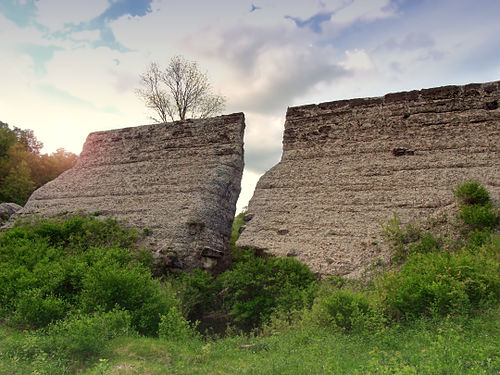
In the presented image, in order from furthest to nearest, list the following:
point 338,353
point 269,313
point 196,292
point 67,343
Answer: point 196,292, point 269,313, point 67,343, point 338,353

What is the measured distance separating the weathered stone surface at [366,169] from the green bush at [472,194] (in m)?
0.31

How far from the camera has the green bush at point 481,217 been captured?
7.24 m

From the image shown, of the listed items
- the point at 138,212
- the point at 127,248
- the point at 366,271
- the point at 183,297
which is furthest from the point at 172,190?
the point at 366,271

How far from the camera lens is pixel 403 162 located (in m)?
9.13

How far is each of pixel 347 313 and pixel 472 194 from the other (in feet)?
13.3

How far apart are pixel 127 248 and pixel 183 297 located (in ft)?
7.52

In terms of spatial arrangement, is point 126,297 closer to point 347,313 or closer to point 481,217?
point 347,313

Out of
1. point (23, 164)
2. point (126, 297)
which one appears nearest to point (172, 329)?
point (126, 297)

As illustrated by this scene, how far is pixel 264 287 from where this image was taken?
7535 mm

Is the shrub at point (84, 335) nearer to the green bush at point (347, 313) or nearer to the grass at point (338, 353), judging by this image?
the grass at point (338, 353)

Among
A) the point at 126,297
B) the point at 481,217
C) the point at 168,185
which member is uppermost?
the point at 168,185

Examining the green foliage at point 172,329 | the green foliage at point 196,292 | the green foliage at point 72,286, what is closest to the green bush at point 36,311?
the green foliage at point 72,286

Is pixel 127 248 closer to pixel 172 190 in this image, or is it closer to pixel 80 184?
pixel 172 190

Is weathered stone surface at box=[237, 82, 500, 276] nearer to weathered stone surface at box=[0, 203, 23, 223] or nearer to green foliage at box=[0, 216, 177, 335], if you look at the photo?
green foliage at box=[0, 216, 177, 335]
